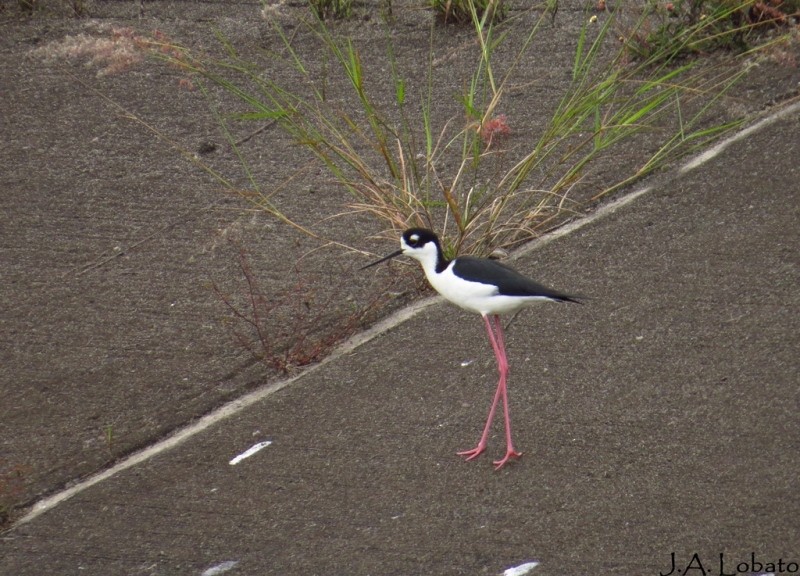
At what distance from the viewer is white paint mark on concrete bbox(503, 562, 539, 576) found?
340cm

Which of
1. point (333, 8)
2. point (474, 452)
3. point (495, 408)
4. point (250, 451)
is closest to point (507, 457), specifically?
point (474, 452)

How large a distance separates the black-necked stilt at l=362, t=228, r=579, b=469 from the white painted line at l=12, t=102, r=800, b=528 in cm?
74

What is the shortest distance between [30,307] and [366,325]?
1.53m

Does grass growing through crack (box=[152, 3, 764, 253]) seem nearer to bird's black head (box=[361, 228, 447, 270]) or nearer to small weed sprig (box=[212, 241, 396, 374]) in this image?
small weed sprig (box=[212, 241, 396, 374])

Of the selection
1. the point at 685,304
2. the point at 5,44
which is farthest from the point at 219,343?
the point at 5,44

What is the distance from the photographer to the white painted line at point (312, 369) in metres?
4.20

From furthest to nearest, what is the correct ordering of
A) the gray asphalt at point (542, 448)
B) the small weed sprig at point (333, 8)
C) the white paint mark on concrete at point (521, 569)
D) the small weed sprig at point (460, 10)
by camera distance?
the small weed sprig at point (333, 8), the small weed sprig at point (460, 10), the gray asphalt at point (542, 448), the white paint mark on concrete at point (521, 569)

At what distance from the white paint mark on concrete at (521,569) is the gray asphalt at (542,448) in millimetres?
25

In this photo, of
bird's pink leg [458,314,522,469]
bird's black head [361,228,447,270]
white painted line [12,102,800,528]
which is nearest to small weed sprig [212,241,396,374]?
white painted line [12,102,800,528]

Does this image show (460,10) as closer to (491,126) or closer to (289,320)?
(491,126)

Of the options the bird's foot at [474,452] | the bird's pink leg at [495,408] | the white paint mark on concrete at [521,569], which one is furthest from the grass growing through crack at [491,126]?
the white paint mark on concrete at [521,569]

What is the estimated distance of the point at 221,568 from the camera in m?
3.64

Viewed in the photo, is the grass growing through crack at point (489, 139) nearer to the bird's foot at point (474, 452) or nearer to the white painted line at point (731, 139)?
the white painted line at point (731, 139)

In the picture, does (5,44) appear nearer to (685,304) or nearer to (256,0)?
(256,0)
